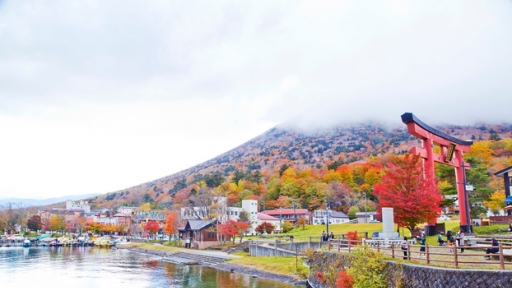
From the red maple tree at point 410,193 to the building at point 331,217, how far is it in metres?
42.0

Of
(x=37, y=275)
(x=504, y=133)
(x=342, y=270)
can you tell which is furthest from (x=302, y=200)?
(x=504, y=133)

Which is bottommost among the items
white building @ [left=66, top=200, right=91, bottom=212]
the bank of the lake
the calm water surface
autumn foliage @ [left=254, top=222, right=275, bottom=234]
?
the calm water surface

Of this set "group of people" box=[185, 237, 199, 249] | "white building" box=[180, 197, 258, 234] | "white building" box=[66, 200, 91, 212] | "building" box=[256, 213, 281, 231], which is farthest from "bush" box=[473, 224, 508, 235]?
"white building" box=[66, 200, 91, 212]

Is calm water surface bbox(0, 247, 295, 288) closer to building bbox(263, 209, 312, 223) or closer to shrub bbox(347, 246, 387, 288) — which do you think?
shrub bbox(347, 246, 387, 288)

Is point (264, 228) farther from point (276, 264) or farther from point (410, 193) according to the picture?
point (410, 193)

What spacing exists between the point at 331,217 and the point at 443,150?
129 feet

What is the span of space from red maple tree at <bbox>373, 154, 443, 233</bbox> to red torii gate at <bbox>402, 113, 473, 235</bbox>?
3.90 feet

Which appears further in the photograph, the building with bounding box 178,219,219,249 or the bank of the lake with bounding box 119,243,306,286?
the building with bounding box 178,219,219,249

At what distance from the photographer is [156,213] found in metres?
114

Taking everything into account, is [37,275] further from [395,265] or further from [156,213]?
[156,213]

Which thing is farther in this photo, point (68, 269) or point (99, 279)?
point (68, 269)

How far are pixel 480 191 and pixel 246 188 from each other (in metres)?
68.1

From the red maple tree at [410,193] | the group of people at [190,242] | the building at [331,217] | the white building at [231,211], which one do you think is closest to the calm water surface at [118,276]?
the red maple tree at [410,193]

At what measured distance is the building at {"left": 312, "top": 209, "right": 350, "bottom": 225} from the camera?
232 feet
